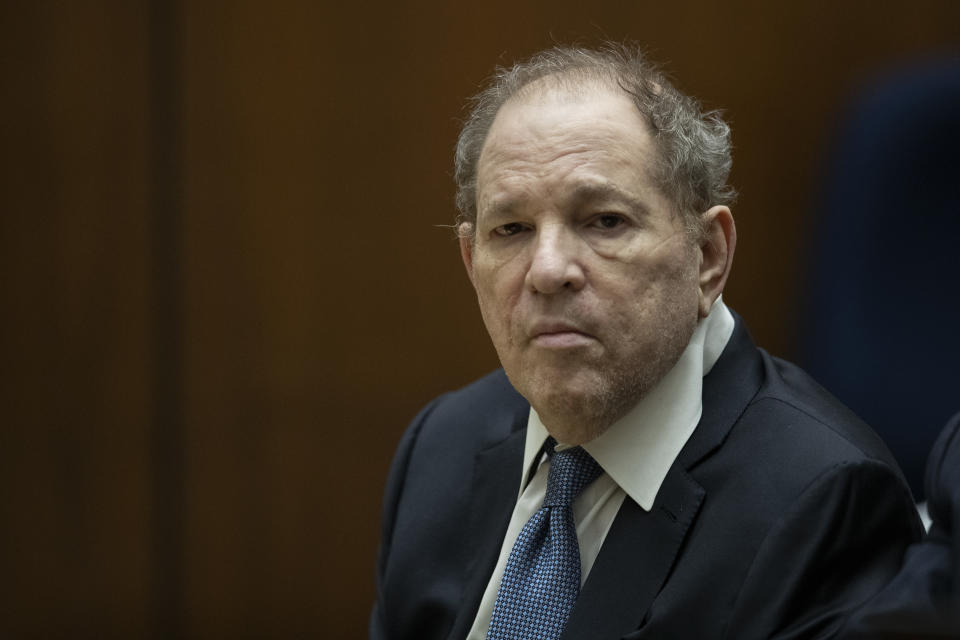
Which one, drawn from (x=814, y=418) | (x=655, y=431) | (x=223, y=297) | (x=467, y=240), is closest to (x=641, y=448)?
(x=655, y=431)

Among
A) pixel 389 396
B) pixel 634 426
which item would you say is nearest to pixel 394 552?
pixel 634 426

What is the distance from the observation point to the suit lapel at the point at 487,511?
75.9 inches

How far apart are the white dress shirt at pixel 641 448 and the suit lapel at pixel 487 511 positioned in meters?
0.02

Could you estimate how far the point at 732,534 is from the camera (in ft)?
5.54

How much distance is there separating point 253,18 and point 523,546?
2108mm

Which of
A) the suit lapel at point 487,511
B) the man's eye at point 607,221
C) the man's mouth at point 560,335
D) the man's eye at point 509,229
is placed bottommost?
the suit lapel at point 487,511

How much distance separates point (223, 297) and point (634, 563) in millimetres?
2051

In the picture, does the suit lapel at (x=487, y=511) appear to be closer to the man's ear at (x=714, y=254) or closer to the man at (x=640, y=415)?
the man at (x=640, y=415)

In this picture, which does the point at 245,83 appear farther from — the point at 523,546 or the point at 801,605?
the point at 801,605

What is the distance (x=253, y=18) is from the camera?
3447 mm

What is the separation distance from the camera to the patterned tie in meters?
1.79

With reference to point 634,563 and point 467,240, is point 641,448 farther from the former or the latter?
point 467,240

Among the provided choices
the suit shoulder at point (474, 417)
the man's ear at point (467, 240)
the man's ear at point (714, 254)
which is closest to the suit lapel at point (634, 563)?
the man's ear at point (714, 254)

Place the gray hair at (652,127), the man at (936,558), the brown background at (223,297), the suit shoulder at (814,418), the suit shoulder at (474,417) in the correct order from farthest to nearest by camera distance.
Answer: the brown background at (223,297), the suit shoulder at (474,417), the gray hair at (652,127), the suit shoulder at (814,418), the man at (936,558)
